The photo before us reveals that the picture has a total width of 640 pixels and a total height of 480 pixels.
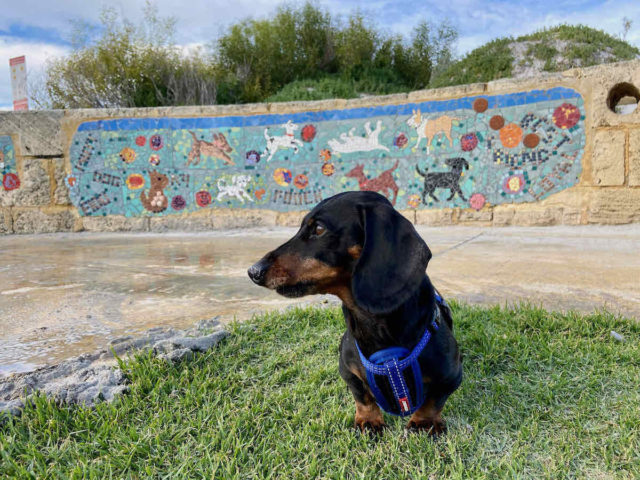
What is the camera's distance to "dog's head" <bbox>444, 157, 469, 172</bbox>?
6.17 m

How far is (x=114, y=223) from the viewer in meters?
7.13

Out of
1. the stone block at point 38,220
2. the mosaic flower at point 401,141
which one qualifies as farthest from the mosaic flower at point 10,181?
the mosaic flower at point 401,141

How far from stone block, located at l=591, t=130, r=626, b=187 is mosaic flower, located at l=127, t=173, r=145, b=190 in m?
6.90

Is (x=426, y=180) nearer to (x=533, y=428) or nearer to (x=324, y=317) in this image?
(x=324, y=317)

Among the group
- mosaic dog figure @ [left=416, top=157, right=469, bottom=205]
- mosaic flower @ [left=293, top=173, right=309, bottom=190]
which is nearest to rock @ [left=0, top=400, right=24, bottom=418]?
mosaic flower @ [left=293, top=173, right=309, bottom=190]

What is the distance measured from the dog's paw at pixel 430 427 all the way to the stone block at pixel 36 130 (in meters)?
7.75

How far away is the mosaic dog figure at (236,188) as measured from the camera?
702 cm

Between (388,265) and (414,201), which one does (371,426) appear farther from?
(414,201)

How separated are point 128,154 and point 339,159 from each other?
3.64 m

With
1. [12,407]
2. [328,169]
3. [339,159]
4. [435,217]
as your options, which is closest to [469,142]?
[435,217]

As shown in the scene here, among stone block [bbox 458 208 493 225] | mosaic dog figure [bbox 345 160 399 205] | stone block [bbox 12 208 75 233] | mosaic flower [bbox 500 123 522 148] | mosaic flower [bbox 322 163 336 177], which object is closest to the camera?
mosaic flower [bbox 500 123 522 148]

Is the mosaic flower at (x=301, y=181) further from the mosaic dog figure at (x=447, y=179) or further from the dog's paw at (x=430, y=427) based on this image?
the dog's paw at (x=430, y=427)

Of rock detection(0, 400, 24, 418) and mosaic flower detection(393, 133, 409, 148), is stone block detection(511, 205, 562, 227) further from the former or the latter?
rock detection(0, 400, 24, 418)

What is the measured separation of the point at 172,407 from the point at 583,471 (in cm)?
129
